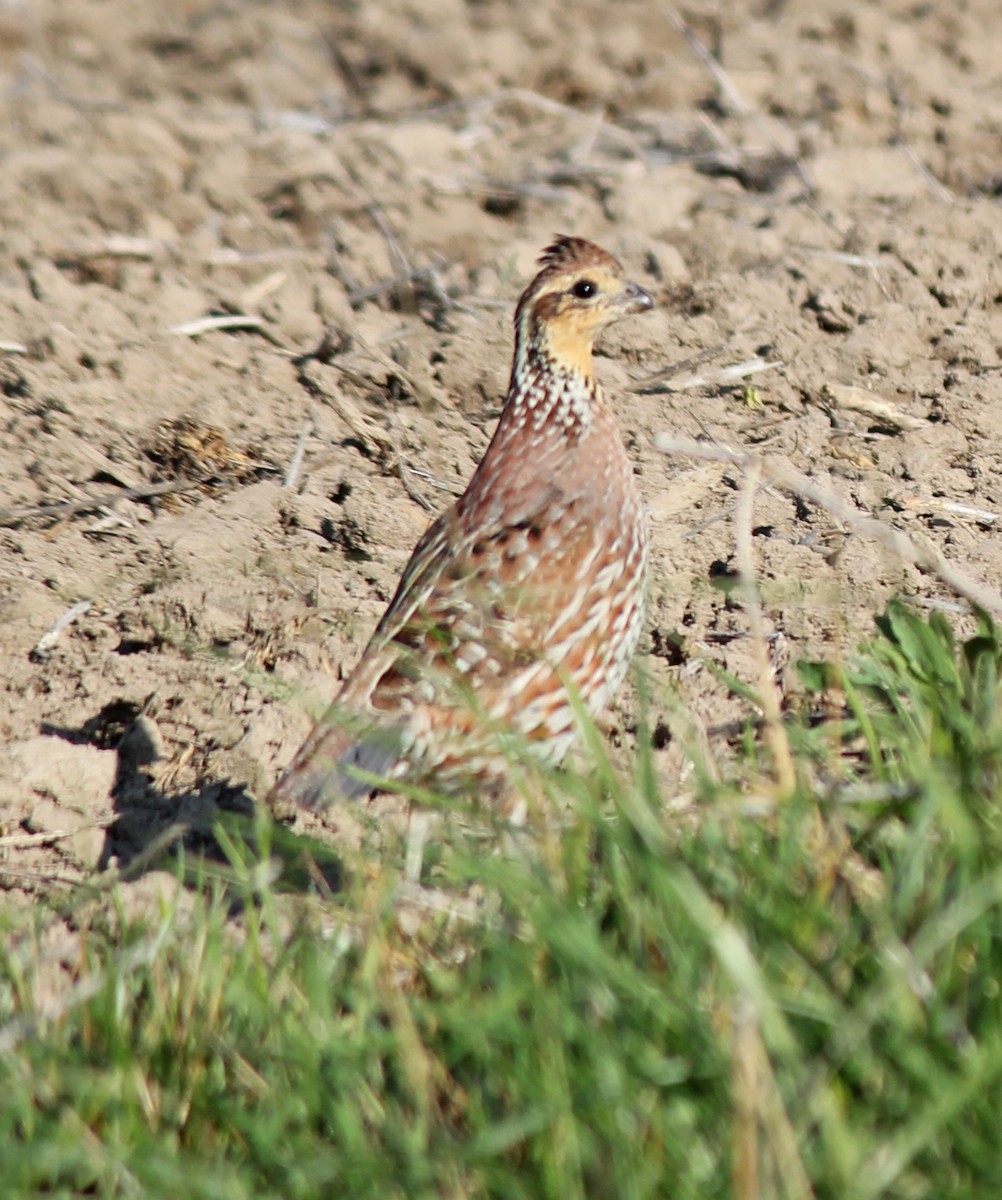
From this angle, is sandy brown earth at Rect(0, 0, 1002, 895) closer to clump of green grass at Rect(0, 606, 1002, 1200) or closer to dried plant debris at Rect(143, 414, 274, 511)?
dried plant debris at Rect(143, 414, 274, 511)

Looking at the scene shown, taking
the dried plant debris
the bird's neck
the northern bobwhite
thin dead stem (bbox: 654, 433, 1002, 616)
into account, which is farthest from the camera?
the dried plant debris

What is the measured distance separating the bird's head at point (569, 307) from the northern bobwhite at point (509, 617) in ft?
0.40

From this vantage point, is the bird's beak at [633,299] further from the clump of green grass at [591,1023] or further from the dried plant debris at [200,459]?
the clump of green grass at [591,1023]

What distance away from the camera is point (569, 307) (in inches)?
193

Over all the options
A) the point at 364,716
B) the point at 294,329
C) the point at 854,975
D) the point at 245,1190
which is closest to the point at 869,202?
the point at 294,329

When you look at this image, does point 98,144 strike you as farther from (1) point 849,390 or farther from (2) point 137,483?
(1) point 849,390

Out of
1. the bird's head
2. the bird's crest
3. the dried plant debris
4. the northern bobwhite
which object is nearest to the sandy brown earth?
the dried plant debris

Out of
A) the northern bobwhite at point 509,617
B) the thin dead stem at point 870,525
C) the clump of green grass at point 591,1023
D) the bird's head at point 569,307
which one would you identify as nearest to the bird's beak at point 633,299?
the bird's head at point 569,307

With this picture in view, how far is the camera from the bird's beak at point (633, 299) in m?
4.98

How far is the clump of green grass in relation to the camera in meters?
2.56

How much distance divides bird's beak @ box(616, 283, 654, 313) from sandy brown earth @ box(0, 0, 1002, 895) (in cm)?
63

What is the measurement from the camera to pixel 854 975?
2.79m

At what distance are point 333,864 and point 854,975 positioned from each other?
184cm

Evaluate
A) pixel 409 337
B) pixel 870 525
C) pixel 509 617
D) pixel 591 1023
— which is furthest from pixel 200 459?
pixel 591 1023
